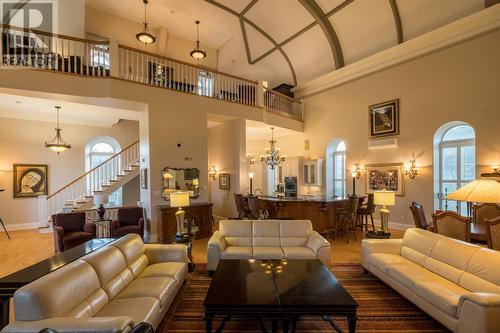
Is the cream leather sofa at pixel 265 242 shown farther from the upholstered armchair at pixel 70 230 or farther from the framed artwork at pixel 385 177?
the framed artwork at pixel 385 177

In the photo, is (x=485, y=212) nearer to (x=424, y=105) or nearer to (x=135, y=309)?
(x=424, y=105)

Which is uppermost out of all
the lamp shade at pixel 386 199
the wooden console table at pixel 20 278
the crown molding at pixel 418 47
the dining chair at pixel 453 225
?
the crown molding at pixel 418 47

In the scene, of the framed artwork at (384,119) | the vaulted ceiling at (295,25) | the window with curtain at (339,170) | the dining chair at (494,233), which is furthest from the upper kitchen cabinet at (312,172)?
the dining chair at (494,233)

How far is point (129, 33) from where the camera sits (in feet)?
28.8

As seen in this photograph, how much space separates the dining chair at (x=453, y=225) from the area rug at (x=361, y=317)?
4.21 ft

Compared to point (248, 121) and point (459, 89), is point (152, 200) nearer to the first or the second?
point (248, 121)

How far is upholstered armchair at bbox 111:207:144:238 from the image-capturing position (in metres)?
5.49

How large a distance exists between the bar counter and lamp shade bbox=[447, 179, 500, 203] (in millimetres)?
3663

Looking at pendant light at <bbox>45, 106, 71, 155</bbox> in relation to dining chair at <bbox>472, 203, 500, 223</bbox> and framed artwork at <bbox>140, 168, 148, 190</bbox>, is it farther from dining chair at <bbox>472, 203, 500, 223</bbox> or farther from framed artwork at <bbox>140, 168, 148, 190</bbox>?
dining chair at <bbox>472, 203, 500, 223</bbox>

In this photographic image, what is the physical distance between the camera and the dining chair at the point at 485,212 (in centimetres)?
433

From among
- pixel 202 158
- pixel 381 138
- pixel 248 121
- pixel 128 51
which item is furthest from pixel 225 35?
pixel 381 138

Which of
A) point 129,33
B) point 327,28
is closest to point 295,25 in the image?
point 327,28

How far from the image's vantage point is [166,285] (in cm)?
259

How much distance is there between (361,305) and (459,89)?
6.09 metres
